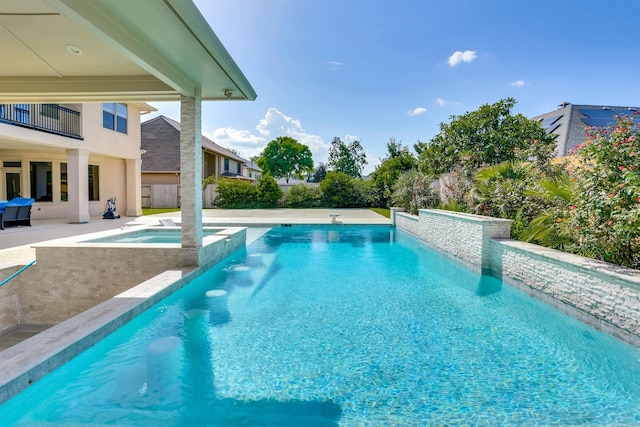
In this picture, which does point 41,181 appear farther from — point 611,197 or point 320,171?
point 320,171

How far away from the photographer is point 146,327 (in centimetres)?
460

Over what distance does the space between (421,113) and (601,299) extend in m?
21.2

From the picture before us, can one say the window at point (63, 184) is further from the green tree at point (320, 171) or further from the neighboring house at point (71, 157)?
the green tree at point (320, 171)

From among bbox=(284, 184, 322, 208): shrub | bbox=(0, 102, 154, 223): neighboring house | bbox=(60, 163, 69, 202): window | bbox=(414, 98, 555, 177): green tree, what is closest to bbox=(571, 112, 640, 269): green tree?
bbox=(414, 98, 555, 177): green tree

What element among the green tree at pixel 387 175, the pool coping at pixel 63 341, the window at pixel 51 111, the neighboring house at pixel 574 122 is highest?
the neighboring house at pixel 574 122

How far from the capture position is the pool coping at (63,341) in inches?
112

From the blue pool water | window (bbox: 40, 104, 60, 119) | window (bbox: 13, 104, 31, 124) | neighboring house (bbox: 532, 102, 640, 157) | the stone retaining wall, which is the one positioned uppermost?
neighboring house (bbox: 532, 102, 640, 157)

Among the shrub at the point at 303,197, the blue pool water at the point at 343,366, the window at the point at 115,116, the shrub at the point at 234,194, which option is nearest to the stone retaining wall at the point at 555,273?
the blue pool water at the point at 343,366

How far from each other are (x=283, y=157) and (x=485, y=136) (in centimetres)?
3950

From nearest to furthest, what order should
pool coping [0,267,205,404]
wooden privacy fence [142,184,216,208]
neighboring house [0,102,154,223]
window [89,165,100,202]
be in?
pool coping [0,267,205,404] → neighboring house [0,102,154,223] → window [89,165,100,202] → wooden privacy fence [142,184,216,208]

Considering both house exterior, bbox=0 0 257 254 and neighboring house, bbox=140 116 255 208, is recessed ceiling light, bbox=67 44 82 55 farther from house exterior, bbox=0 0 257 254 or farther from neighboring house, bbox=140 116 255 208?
neighboring house, bbox=140 116 255 208

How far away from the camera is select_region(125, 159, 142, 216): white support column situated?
1802 centimetres

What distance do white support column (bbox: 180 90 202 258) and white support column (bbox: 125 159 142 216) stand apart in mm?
12781

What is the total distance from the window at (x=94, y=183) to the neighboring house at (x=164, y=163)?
24.2 ft
